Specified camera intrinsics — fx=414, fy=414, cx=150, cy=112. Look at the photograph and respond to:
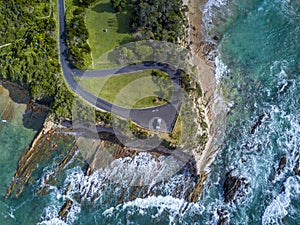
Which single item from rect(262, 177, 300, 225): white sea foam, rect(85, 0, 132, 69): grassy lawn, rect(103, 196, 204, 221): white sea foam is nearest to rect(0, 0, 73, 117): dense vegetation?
rect(85, 0, 132, 69): grassy lawn

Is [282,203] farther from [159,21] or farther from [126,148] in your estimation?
[159,21]

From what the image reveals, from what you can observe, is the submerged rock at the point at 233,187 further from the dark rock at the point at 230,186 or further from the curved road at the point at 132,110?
the curved road at the point at 132,110

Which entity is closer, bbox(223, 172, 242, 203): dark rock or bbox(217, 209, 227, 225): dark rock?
bbox(217, 209, 227, 225): dark rock

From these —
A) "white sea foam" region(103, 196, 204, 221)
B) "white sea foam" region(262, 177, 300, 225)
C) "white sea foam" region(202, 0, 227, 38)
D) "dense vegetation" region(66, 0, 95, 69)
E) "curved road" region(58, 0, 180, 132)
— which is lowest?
"white sea foam" region(103, 196, 204, 221)

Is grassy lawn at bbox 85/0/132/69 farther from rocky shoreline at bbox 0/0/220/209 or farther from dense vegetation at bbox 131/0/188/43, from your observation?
rocky shoreline at bbox 0/0/220/209

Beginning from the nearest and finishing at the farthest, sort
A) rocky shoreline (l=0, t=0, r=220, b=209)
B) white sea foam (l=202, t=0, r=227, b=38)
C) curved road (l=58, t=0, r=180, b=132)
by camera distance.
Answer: rocky shoreline (l=0, t=0, r=220, b=209)
curved road (l=58, t=0, r=180, b=132)
white sea foam (l=202, t=0, r=227, b=38)

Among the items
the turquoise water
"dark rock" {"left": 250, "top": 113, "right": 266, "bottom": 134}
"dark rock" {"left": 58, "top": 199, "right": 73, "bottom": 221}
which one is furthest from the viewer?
"dark rock" {"left": 250, "top": 113, "right": 266, "bottom": 134}

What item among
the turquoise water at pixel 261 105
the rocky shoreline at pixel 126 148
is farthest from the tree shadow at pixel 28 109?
the turquoise water at pixel 261 105
